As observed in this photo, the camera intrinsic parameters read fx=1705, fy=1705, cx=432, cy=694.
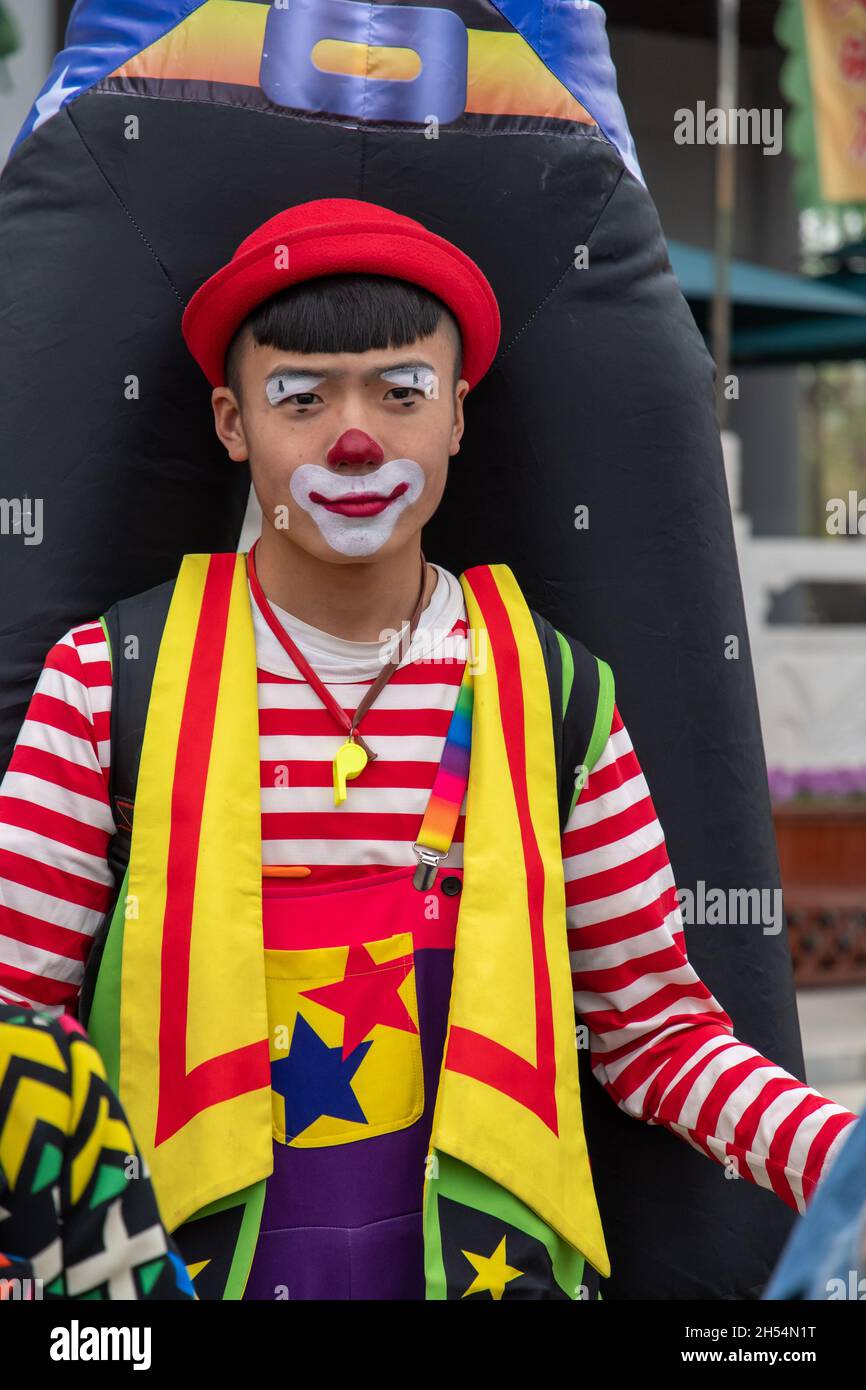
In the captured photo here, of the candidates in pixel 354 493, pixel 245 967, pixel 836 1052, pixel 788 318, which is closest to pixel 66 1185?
pixel 245 967

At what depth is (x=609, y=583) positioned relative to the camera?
2.06 metres

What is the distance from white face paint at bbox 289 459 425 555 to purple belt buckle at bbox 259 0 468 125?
1.77ft

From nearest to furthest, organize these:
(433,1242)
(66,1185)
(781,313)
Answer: (66,1185), (433,1242), (781,313)

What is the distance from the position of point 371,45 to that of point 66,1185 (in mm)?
1390

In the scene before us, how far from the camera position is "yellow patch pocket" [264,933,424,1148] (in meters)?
1.65

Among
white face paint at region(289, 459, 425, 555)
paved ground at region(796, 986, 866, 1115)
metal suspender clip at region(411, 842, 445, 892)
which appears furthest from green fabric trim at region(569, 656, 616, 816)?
paved ground at region(796, 986, 866, 1115)

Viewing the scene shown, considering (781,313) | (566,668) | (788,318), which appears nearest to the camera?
(566,668)

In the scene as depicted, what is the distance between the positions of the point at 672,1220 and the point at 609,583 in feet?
2.47

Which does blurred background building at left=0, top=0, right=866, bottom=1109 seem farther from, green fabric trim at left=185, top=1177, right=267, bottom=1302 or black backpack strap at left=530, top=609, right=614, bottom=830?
green fabric trim at left=185, top=1177, right=267, bottom=1302

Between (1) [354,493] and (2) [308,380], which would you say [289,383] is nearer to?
(2) [308,380]

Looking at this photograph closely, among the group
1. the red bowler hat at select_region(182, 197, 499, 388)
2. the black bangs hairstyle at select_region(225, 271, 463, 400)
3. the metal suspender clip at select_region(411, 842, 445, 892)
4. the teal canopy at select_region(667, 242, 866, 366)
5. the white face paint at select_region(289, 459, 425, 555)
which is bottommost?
the metal suspender clip at select_region(411, 842, 445, 892)

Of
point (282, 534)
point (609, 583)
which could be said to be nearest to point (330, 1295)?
point (282, 534)

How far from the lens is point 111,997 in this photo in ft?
5.48

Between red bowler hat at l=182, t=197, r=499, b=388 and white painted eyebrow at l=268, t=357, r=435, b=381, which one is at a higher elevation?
red bowler hat at l=182, t=197, r=499, b=388
